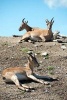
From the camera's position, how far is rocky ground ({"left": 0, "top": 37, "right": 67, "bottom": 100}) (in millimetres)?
12250

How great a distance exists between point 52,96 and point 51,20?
15.3 m

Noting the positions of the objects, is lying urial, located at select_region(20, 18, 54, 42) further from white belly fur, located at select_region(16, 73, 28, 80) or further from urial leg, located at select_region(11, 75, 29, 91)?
Answer: urial leg, located at select_region(11, 75, 29, 91)

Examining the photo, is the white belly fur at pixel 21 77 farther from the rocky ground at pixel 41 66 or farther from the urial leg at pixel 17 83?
the urial leg at pixel 17 83

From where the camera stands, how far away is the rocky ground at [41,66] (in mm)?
12250

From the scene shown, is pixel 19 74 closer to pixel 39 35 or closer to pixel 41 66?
pixel 41 66

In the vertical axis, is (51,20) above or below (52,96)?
above

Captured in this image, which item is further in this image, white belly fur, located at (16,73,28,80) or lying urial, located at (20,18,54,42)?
lying urial, located at (20,18,54,42)

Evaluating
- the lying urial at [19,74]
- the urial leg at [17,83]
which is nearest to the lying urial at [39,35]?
the lying urial at [19,74]

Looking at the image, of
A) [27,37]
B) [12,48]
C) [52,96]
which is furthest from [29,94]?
[27,37]

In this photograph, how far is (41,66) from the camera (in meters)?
16.6

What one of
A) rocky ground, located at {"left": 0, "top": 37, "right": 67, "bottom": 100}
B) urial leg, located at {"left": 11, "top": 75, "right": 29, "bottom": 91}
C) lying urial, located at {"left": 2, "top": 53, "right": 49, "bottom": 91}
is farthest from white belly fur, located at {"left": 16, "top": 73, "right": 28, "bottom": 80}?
urial leg, located at {"left": 11, "top": 75, "right": 29, "bottom": 91}

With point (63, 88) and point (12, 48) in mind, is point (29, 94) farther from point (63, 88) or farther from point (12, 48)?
point (12, 48)

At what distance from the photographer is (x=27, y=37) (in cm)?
2466

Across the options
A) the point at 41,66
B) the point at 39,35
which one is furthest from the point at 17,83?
the point at 39,35
